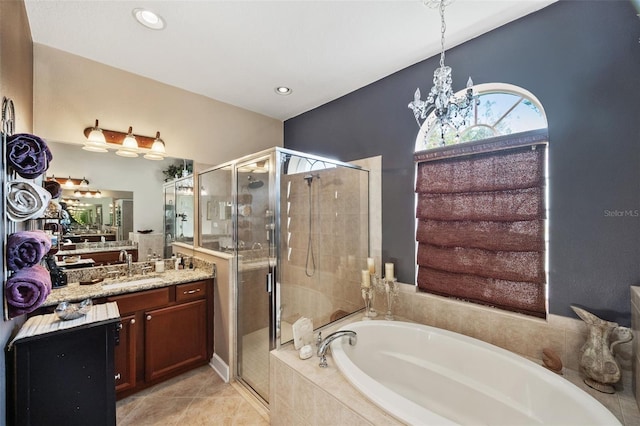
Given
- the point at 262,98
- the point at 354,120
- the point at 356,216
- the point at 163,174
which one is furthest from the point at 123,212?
the point at 354,120

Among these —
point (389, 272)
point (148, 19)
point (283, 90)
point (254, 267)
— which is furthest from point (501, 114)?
point (148, 19)

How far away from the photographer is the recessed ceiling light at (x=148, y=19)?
5.62 feet

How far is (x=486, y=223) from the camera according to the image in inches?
75.4

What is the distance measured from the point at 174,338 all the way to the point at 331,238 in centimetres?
171

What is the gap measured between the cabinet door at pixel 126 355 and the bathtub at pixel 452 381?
1.62 m

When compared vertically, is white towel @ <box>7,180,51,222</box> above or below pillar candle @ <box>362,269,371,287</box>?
above

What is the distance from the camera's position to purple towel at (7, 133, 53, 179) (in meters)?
1.07

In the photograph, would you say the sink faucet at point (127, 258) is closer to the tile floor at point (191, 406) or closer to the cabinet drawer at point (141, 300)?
the cabinet drawer at point (141, 300)

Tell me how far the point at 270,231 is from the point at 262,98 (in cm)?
173

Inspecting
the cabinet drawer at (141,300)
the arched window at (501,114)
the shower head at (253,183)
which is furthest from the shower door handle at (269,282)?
the arched window at (501,114)

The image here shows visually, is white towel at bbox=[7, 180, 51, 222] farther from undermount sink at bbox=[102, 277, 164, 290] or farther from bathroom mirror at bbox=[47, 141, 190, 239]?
bathroom mirror at bbox=[47, 141, 190, 239]

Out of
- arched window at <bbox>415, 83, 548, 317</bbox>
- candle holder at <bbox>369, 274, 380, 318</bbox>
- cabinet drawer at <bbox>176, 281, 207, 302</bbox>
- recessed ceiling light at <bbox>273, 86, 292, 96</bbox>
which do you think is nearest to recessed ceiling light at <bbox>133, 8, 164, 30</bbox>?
recessed ceiling light at <bbox>273, 86, 292, 96</bbox>

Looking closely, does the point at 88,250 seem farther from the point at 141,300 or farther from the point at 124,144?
the point at 124,144

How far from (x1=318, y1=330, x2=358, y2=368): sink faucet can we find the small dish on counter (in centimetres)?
144
